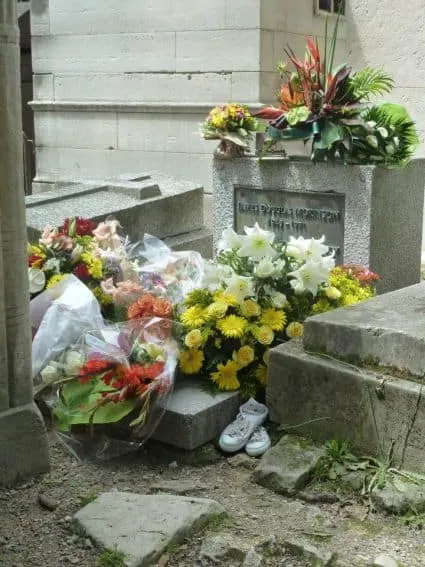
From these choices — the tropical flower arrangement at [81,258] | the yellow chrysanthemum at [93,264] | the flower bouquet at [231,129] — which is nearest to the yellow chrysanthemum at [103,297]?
the tropical flower arrangement at [81,258]

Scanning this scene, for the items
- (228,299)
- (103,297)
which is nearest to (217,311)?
(228,299)

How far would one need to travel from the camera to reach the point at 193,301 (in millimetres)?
4230

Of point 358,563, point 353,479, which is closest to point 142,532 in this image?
point 358,563

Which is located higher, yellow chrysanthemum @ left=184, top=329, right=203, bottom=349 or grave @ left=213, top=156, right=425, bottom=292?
grave @ left=213, top=156, right=425, bottom=292

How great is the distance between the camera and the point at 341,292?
14.6ft

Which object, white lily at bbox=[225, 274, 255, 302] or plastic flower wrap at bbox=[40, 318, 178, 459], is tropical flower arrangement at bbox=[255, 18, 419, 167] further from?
plastic flower wrap at bbox=[40, 318, 178, 459]

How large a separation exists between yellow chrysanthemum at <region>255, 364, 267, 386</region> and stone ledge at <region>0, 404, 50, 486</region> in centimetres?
115

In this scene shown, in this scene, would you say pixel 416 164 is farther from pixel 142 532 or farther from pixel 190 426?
pixel 142 532

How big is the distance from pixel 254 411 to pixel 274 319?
495 millimetres

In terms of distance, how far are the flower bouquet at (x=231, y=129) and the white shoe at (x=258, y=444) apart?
9.10 feet

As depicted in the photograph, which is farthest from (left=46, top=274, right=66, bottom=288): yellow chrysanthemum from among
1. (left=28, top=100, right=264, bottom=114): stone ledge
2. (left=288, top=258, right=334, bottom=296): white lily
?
(left=28, top=100, right=264, bottom=114): stone ledge

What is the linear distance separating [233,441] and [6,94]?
1.82m

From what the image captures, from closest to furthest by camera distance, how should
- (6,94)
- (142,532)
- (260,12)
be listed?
1. (142,532)
2. (6,94)
3. (260,12)

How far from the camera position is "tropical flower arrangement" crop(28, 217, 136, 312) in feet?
15.8
